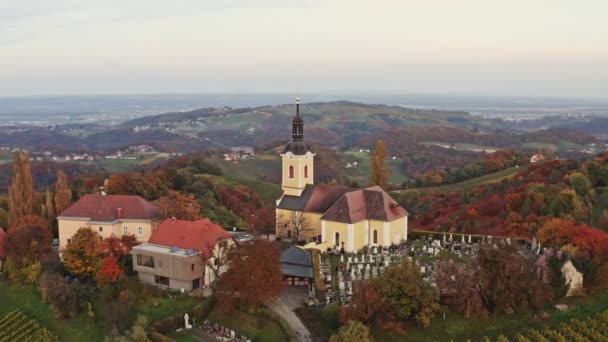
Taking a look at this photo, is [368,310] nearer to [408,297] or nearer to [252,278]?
[408,297]

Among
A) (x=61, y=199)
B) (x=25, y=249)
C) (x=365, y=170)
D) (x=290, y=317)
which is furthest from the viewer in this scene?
(x=365, y=170)

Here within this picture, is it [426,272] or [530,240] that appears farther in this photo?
[530,240]

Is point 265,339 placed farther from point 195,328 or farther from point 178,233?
point 178,233

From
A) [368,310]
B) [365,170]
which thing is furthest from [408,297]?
[365,170]

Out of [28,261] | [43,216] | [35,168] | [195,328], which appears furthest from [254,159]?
[195,328]

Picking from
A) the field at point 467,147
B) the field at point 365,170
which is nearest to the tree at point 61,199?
the field at point 365,170

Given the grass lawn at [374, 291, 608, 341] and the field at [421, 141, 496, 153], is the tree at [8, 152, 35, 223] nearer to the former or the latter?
the grass lawn at [374, 291, 608, 341]

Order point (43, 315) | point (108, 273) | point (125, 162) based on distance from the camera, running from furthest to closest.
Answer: point (125, 162) < point (108, 273) < point (43, 315)
